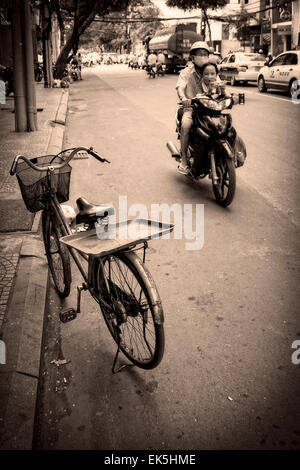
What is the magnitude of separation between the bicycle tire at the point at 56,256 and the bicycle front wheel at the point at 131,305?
0.68 m

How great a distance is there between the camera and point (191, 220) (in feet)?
19.3

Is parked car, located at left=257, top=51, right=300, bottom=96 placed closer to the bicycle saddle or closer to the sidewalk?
the sidewalk

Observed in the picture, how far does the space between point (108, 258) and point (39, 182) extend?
95 cm

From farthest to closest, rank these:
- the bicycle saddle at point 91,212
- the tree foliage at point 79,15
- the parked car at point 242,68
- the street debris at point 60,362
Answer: the tree foliage at point 79,15 < the parked car at point 242,68 < the street debris at point 60,362 < the bicycle saddle at point 91,212

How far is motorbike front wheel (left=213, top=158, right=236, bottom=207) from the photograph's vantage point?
5969mm

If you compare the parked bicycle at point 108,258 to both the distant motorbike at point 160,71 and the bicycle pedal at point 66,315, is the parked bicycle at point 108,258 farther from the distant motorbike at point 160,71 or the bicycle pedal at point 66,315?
the distant motorbike at point 160,71

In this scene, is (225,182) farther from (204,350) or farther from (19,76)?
(19,76)

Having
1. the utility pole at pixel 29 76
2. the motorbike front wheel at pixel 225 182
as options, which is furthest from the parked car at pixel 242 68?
the motorbike front wheel at pixel 225 182

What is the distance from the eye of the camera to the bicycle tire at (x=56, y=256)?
3.91m

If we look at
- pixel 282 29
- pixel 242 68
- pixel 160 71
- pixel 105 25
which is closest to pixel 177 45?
pixel 160 71

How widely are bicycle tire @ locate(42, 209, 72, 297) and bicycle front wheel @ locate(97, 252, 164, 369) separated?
0.68 metres

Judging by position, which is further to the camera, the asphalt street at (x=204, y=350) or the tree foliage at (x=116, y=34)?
the tree foliage at (x=116, y=34)
